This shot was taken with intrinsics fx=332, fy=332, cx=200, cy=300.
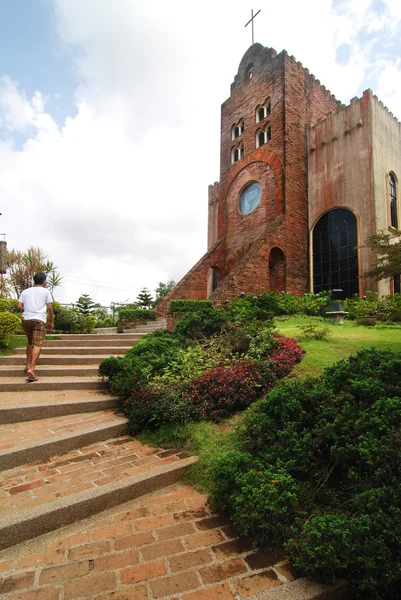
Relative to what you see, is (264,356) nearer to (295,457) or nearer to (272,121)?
(295,457)

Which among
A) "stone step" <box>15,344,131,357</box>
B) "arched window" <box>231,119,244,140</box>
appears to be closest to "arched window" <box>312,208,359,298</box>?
"arched window" <box>231,119,244,140</box>

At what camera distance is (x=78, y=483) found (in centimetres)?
269

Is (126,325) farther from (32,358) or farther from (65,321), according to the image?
(32,358)

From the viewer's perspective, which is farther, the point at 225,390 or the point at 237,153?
the point at 237,153

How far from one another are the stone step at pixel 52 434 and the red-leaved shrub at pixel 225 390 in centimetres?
94

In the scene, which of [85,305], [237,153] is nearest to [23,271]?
[85,305]

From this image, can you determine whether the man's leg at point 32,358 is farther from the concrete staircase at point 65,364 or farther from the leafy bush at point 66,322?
the leafy bush at point 66,322

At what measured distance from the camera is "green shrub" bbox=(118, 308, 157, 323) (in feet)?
39.2

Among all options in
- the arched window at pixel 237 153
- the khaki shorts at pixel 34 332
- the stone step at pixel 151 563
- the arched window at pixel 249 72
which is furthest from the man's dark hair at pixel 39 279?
the arched window at pixel 249 72

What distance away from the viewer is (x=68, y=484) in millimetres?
2682

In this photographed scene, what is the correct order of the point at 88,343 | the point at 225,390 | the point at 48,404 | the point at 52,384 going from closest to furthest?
the point at 225,390 → the point at 48,404 → the point at 52,384 → the point at 88,343

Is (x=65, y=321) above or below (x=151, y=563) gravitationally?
above

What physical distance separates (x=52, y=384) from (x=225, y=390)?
108 inches

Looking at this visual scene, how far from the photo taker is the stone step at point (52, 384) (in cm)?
492
